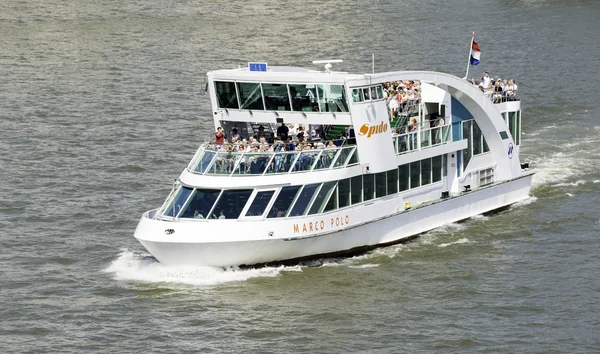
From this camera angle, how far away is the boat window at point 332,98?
120 feet

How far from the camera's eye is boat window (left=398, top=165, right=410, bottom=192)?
3888 centimetres

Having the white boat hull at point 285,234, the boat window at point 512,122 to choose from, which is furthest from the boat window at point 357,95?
the boat window at point 512,122

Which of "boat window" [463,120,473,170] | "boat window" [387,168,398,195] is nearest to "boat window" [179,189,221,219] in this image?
"boat window" [387,168,398,195]

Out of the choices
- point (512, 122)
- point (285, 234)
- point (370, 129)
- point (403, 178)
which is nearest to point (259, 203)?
point (285, 234)

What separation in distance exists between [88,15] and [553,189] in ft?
170

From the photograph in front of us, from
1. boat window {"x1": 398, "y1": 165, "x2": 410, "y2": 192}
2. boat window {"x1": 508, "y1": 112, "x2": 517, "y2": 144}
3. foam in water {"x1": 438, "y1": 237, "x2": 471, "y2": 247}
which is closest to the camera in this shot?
foam in water {"x1": 438, "y1": 237, "x2": 471, "y2": 247}

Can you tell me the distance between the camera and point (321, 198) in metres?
36.1

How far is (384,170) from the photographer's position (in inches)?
1476

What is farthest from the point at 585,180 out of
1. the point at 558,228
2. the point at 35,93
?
the point at 35,93

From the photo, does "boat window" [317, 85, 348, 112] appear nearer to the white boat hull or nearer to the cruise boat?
the cruise boat

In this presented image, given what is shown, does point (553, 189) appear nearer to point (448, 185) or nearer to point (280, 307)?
point (448, 185)

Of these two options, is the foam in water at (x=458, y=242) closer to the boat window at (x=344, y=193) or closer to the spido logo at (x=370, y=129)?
the boat window at (x=344, y=193)

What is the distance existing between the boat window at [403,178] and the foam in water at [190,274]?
5.03m

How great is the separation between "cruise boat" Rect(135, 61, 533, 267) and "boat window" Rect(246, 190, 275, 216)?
28 mm
